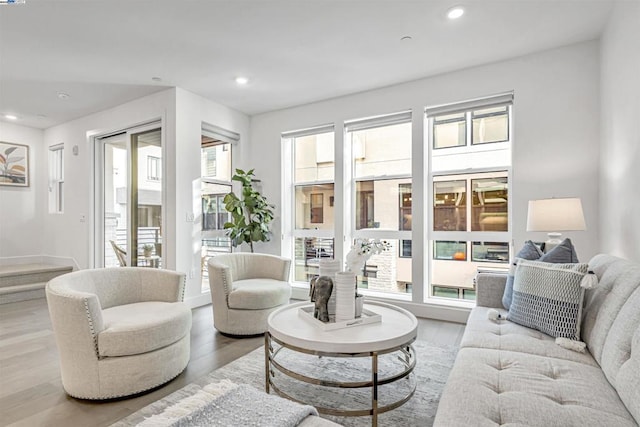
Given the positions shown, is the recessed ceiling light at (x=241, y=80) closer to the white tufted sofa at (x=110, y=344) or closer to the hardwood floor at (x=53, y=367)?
the white tufted sofa at (x=110, y=344)

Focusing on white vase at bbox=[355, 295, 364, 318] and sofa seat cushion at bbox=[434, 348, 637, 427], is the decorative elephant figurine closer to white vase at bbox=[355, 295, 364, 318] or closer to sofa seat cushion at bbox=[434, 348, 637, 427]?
white vase at bbox=[355, 295, 364, 318]

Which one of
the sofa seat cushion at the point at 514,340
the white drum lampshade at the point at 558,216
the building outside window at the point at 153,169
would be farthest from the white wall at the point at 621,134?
the building outside window at the point at 153,169

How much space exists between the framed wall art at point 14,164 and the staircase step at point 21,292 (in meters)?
2.02

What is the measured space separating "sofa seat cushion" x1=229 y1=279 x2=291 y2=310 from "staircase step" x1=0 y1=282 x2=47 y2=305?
121 inches

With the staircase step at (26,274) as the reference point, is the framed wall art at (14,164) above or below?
above

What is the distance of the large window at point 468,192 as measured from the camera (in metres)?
3.50

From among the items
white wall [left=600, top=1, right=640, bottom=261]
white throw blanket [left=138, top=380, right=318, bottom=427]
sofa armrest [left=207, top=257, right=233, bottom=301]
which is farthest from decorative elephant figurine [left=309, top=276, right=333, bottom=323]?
white wall [left=600, top=1, right=640, bottom=261]

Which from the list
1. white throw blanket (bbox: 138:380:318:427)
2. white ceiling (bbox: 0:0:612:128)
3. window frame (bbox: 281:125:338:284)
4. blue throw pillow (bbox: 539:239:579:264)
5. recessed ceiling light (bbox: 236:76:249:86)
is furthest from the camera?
window frame (bbox: 281:125:338:284)

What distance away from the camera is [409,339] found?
73.5 inches

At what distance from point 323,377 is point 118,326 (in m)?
1.36

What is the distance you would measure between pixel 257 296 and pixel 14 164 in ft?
18.2

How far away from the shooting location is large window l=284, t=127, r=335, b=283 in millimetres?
4578

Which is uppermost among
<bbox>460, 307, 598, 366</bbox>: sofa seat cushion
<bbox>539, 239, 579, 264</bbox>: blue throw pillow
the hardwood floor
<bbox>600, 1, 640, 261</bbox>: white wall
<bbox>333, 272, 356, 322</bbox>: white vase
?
<bbox>600, 1, 640, 261</bbox>: white wall

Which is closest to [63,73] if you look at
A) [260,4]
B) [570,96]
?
[260,4]
